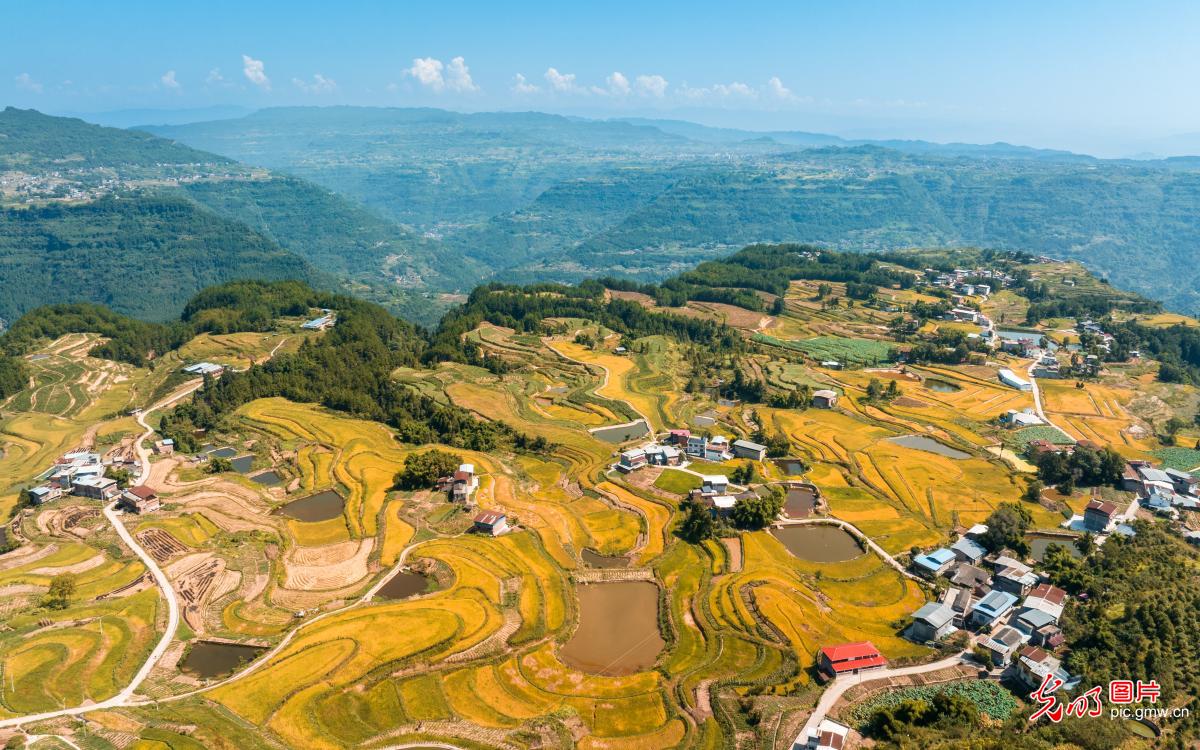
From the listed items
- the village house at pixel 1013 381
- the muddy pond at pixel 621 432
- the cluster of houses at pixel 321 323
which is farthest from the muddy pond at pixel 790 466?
the cluster of houses at pixel 321 323

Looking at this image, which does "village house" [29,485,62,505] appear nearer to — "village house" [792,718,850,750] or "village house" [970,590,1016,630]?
"village house" [792,718,850,750]

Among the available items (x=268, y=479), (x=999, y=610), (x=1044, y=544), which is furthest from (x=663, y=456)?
(x=268, y=479)

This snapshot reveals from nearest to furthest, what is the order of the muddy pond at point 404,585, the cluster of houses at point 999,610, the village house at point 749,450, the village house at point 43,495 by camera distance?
the cluster of houses at point 999,610 < the muddy pond at point 404,585 < the village house at point 43,495 < the village house at point 749,450

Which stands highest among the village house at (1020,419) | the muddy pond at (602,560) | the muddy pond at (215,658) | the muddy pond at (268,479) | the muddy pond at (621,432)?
the village house at (1020,419)

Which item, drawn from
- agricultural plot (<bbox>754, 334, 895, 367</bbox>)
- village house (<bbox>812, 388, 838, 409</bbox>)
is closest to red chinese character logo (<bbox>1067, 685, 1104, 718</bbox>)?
village house (<bbox>812, 388, 838, 409</bbox>)

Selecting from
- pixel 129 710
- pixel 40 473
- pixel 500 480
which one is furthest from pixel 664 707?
pixel 40 473

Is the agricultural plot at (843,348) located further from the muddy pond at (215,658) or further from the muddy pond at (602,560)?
the muddy pond at (215,658)

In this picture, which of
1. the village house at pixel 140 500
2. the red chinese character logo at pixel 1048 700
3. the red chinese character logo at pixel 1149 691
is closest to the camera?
the red chinese character logo at pixel 1048 700
